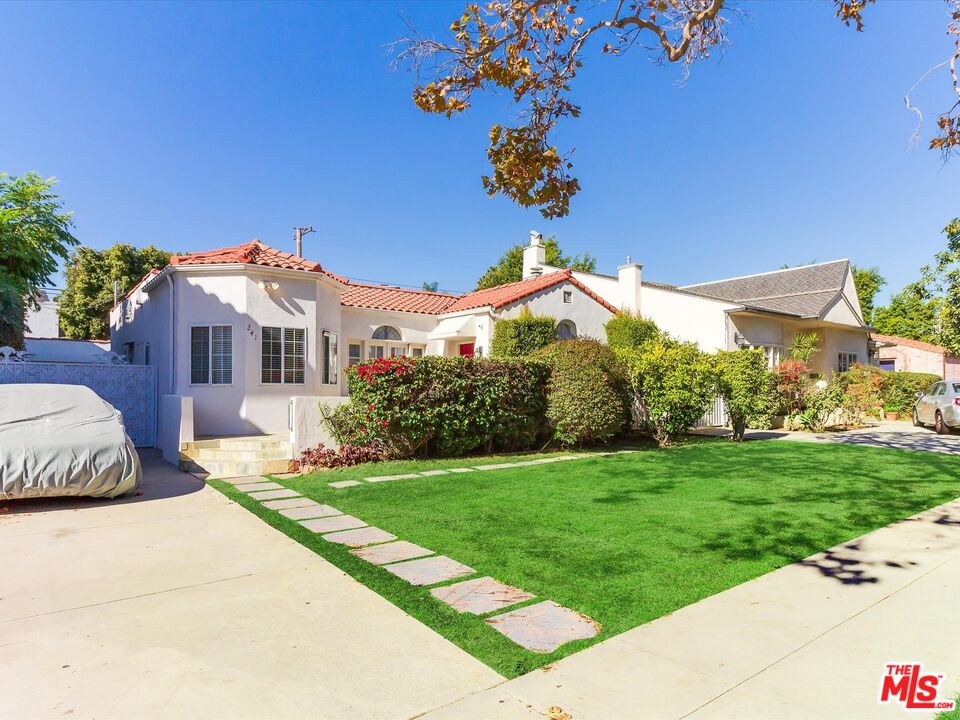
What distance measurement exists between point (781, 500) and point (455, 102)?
24.7 feet

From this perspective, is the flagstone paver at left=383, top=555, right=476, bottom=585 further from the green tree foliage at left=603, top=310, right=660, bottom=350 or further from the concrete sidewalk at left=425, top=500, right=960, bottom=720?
the green tree foliage at left=603, top=310, right=660, bottom=350

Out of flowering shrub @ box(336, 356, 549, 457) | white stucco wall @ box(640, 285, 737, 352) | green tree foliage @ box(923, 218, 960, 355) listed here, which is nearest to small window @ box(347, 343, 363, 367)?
flowering shrub @ box(336, 356, 549, 457)

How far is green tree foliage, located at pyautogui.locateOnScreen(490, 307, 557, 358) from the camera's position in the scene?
728 inches

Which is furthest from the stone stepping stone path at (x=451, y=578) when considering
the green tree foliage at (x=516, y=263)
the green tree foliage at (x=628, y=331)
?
the green tree foliage at (x=516, y=263)

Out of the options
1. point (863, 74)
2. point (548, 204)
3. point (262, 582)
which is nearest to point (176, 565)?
point (262, 582)

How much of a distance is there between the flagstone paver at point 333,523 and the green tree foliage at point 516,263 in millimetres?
32189

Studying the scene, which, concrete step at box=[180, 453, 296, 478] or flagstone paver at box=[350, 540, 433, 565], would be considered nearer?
flagstone paver at box=[350, 540, 433, 565]

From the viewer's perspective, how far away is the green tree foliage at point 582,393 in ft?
44.2

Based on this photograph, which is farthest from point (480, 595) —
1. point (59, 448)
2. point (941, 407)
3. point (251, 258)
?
point (941, 407)

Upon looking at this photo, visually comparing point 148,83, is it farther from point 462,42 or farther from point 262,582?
point 262,582

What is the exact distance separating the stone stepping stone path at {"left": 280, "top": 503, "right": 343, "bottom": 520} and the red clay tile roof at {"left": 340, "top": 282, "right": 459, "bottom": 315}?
1183cm

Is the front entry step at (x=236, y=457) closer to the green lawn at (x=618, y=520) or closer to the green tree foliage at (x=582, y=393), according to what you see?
the green lawn at (x=618, y=520)

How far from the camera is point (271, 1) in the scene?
11914 millimetres

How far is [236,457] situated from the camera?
11.9 m
